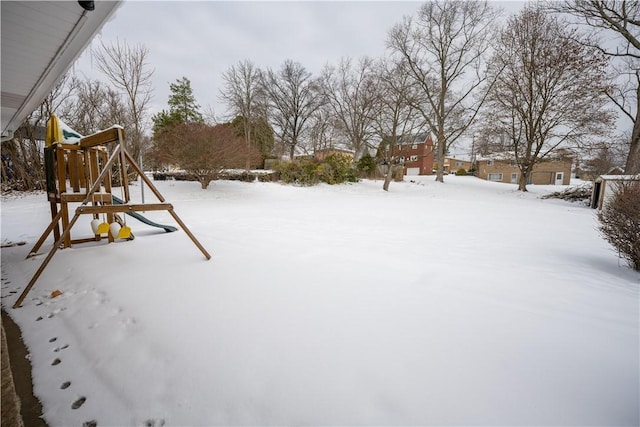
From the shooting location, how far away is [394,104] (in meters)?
16.5

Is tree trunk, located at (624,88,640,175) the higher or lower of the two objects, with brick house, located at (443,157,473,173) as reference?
lower

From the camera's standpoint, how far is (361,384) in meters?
1.49

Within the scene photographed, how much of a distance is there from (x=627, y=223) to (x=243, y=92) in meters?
26.6

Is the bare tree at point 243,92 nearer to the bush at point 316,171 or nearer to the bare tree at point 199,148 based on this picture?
the bush at point 316,171

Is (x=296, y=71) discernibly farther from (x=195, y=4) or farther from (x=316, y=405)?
(x=316, y=405)

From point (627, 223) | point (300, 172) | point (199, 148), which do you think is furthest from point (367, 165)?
point (627, 223)

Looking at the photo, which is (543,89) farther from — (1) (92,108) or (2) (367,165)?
(1) (92,108)

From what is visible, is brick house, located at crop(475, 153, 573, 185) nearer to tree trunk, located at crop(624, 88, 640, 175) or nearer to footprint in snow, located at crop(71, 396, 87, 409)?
tree trunk, located at crop(624, 88, 640, 175)

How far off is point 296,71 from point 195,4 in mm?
16318

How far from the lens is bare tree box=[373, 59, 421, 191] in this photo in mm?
16359

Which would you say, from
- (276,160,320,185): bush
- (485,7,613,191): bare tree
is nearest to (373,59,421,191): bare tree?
(276,160,320,185): bush

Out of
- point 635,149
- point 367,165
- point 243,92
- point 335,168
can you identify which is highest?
point 243,92

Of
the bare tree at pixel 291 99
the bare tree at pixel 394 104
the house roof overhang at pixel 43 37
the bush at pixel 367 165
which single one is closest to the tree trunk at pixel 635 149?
the bare tree at pixel 394 104

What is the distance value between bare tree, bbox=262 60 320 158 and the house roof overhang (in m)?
25.6
